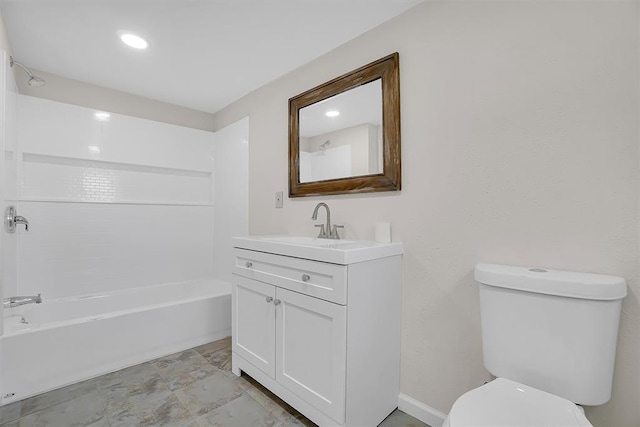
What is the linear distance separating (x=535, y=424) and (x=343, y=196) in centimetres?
142

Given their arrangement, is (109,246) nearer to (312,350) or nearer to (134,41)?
(134,41)

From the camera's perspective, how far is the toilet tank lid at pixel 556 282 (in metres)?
0.99

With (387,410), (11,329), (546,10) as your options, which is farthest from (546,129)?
(11,329)

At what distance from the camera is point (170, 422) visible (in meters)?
1.58

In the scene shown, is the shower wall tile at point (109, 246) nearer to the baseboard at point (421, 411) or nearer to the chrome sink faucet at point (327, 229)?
the chrome sink faucet at point (327, 229)

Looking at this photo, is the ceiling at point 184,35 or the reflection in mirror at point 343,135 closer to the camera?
the ceiling at point 184,35

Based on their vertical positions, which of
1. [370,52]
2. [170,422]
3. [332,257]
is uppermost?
[370,52]

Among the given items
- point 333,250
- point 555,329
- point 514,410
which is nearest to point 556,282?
point 555,329

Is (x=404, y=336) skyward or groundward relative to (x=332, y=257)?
groundward

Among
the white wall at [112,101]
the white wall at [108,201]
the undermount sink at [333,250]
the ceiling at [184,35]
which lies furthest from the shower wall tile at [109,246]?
the undermount sink at [333,250]

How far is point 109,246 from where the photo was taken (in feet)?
9.09

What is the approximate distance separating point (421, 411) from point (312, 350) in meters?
0.68

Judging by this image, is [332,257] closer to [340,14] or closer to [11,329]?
[340,14]

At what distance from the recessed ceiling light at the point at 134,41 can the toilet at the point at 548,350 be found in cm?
244
